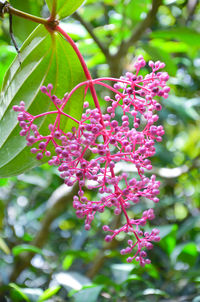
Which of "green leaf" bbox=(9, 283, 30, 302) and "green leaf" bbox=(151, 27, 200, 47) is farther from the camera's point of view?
"green leaf" bbox=(151, 27, 200, 47)

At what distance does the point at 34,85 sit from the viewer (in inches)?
24.0

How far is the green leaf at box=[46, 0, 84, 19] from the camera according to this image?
58cm

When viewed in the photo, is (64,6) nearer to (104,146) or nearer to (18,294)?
(104,146)

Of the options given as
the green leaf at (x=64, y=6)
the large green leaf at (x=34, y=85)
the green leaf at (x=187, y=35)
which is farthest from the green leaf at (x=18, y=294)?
the green leaf at (x=187, y=35)

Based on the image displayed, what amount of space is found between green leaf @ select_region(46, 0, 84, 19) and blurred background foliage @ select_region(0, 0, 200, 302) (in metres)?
0.16

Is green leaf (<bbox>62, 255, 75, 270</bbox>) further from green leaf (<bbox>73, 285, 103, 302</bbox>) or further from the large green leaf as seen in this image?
the large green leaf

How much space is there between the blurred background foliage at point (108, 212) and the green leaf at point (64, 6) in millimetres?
161

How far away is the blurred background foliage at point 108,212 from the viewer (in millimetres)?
1106

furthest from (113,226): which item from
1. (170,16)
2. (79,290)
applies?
(170,16)

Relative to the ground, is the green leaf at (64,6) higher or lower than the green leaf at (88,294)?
higher

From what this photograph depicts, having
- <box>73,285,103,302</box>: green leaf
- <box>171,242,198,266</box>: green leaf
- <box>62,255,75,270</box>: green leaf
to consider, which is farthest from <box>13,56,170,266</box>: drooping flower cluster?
<box>62,255,75,270</box>: green leaf

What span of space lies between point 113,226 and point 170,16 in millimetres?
1066

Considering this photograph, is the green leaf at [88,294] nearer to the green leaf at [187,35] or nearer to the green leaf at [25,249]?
the green leaf at [25,249]

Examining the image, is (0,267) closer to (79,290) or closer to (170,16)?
(79,290)
